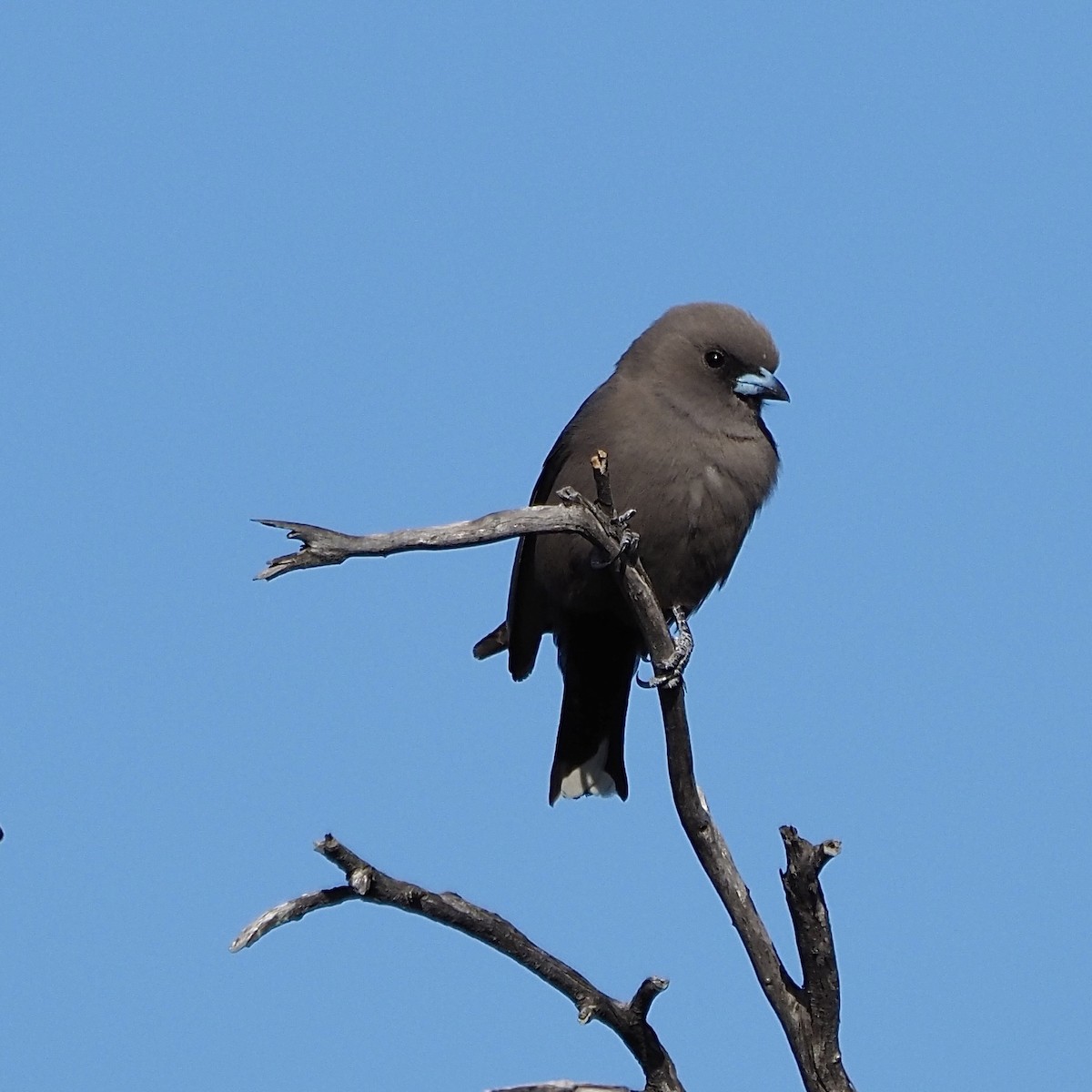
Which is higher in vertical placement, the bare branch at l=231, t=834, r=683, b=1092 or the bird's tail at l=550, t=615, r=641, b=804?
the bird's tail at l=550, t=615, r=641, b=804

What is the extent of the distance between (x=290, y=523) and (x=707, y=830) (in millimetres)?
2077

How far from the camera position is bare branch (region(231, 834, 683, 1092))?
5070 millimetres

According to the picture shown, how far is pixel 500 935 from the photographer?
558cm

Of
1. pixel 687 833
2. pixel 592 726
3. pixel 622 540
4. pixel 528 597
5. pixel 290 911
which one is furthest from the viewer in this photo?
pixel 592 726

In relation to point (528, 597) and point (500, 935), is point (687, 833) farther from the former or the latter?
point (528, 597)

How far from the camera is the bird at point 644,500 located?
6.95 metres

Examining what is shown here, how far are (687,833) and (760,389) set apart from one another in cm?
220

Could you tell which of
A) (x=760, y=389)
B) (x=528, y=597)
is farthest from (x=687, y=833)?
(x=760, y=389)

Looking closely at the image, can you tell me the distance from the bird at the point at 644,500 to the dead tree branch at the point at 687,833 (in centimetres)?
97

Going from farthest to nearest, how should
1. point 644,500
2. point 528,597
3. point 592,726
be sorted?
point 592,726
point 528,597
point 644,500

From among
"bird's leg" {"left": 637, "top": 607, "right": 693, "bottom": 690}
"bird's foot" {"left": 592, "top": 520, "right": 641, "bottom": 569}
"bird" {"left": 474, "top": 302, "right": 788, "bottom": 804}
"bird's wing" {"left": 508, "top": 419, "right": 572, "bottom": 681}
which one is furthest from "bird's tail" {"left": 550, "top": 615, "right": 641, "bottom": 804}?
"bird's foot" {"left": 592, "top": 520, "right": 641, "bottom": 569}

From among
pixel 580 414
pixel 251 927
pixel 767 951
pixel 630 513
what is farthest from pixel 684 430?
pixel 251 927

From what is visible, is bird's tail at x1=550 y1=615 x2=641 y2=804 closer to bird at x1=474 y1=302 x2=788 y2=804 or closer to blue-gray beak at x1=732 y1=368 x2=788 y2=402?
bird at x1=474 y1=302 x2=788 y2=804

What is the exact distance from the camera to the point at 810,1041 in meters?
5.72
